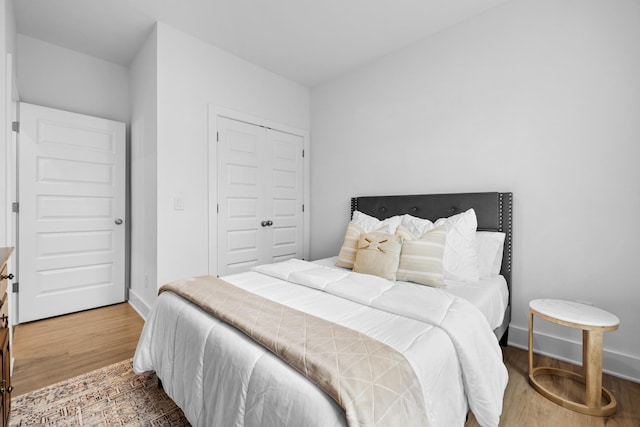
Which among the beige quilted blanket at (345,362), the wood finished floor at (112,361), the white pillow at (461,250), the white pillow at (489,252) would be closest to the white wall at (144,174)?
the wood finished floor at (112,361)

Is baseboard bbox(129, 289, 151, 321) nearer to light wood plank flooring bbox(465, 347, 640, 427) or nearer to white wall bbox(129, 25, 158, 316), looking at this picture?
white wall bbox(129, 25, 158, 316)

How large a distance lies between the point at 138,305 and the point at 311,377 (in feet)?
9.53

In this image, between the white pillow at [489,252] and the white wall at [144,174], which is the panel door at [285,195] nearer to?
the white wall at [144,174]

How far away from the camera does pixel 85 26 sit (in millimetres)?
2646

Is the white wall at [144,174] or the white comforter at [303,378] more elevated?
the white wall at [144,174]

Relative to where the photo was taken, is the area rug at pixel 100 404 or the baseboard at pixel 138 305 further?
the baseboard at pixel 138 305

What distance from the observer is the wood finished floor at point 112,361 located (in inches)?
60.1

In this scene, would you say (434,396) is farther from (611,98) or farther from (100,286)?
(100,286)

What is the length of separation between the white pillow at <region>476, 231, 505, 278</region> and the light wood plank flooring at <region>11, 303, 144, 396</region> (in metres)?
2.77

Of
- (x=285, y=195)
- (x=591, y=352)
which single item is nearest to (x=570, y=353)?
(x=591, y=352)

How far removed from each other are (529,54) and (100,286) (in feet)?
15.0

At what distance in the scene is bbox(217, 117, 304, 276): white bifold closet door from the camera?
309 cm

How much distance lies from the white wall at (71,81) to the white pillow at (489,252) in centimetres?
396

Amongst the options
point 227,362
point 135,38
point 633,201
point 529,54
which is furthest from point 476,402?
point 135,38
